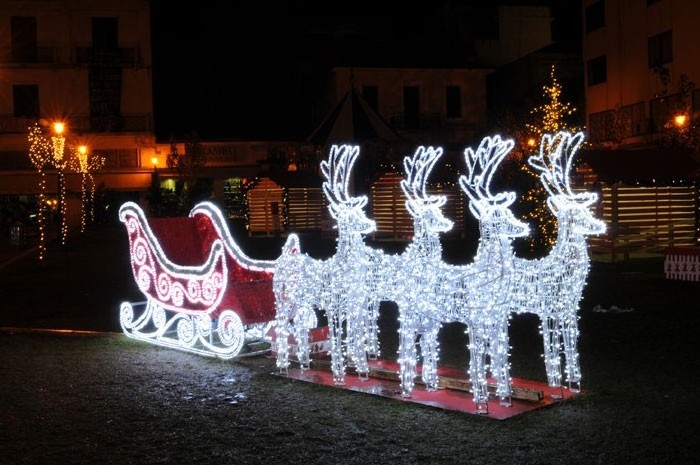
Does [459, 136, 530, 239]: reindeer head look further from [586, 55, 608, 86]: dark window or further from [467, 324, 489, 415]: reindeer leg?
[586, 55, 608, 86]: dark window

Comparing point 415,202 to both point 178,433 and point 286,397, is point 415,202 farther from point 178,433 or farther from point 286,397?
point 178,433

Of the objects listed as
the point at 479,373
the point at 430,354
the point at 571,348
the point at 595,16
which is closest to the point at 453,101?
the point at 595,16

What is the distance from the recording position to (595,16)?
127ft

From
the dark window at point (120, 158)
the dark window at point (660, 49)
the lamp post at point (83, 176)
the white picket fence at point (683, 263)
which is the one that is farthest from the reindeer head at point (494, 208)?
the dark window at point (120, 158)

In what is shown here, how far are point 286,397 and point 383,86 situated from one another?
36563 millimetres

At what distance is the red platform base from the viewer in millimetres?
7844

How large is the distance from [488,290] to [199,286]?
430cm

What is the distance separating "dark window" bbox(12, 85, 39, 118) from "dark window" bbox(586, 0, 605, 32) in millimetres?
27743

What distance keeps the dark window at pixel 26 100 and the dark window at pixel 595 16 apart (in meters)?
27.7

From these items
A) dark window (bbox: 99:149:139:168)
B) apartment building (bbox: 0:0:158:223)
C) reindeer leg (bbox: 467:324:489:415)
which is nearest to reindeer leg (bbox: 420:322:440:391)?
reindeer leg (bbox: 467:324:489:415)

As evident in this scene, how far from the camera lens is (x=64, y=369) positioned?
1013 centimetres

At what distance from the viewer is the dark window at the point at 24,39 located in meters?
45.3

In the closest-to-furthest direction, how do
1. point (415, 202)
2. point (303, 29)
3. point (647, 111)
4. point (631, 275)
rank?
1. point (415, 202)
2. point (631, 275)
3. point (647, 111)
4. point (303, 29)

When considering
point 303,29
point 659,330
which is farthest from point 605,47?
point 659,330
